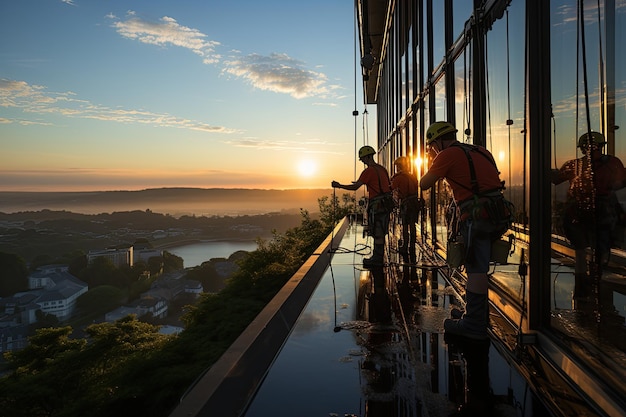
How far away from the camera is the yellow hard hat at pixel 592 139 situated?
374cm

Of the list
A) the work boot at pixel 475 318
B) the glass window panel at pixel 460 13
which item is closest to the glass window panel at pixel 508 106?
the work boot at pixel 475 318

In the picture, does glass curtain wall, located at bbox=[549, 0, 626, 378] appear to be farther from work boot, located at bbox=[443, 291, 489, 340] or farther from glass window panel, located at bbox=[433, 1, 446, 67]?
glass window panel, located at bbox=[433, 1, 446, 67]

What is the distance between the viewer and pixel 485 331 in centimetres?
393

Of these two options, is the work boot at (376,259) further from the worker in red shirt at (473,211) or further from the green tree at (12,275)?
the green tree at (12,275)

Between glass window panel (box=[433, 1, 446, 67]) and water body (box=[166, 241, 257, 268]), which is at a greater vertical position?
glass window panel (box=[433, 1, 446, 67])

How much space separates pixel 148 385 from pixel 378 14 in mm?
21188

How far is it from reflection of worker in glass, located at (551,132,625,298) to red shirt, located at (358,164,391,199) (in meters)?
3.47

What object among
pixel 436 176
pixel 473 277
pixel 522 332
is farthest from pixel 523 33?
pixel 522 332

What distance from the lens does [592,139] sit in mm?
3715

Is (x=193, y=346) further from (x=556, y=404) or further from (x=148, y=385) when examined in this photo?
(x=556, y=404)

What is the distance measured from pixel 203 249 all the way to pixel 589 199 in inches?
7404

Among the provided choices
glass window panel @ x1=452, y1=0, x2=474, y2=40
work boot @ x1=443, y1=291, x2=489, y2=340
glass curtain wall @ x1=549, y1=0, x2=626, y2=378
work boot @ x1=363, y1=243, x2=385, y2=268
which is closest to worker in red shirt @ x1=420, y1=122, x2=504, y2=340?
work boot @ x1=443, y1=291, x2=489, y2=340

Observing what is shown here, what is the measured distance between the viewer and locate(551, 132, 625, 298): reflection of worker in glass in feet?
12.5

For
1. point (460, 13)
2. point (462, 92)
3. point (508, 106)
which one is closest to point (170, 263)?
point (462, 92)
